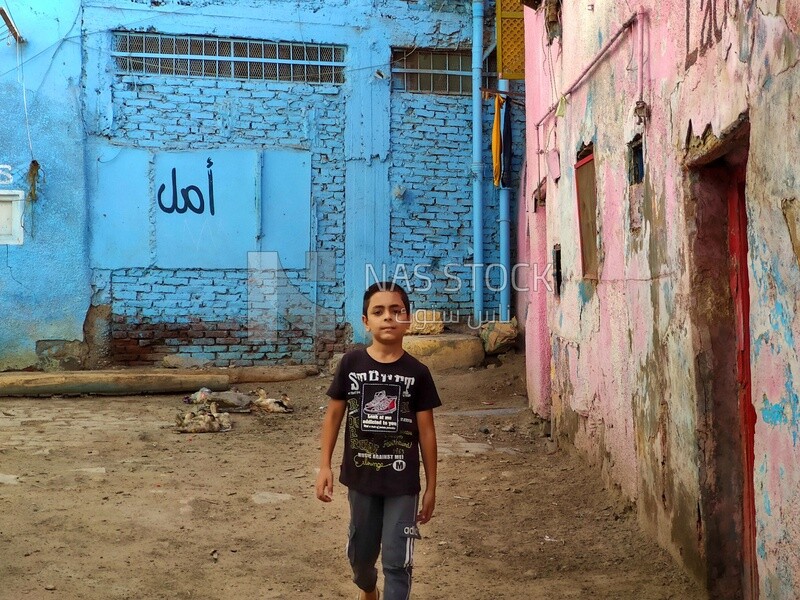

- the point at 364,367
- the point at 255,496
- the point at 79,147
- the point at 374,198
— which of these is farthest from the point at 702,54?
the point at 79,147

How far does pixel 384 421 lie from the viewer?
3.31 m

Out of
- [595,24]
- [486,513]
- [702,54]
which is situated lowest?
[486,513]

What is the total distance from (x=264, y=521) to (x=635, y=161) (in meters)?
2.91

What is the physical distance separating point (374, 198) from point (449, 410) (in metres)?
3.60

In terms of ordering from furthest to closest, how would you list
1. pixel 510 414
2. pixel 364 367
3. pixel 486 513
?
pixel 510 414
pixel 486 513
pixel 364 367

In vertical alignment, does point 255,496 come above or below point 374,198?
below

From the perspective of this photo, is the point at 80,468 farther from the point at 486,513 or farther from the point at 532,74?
the point at 532,74

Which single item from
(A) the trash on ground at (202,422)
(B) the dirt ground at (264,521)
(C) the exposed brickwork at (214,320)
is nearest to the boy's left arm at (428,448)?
(B) the dirt ground at (264,521)

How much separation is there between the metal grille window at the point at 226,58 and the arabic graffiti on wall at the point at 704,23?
793 centimetres

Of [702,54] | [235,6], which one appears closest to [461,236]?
[235,6]

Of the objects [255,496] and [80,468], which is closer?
[255,496]

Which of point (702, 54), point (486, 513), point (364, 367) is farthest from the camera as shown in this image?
point (486, 513)

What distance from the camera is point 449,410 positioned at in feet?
28.6

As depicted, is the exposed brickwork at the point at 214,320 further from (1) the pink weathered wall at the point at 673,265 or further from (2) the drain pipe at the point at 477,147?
(1) the pink weathered wall at the point at 673,265
